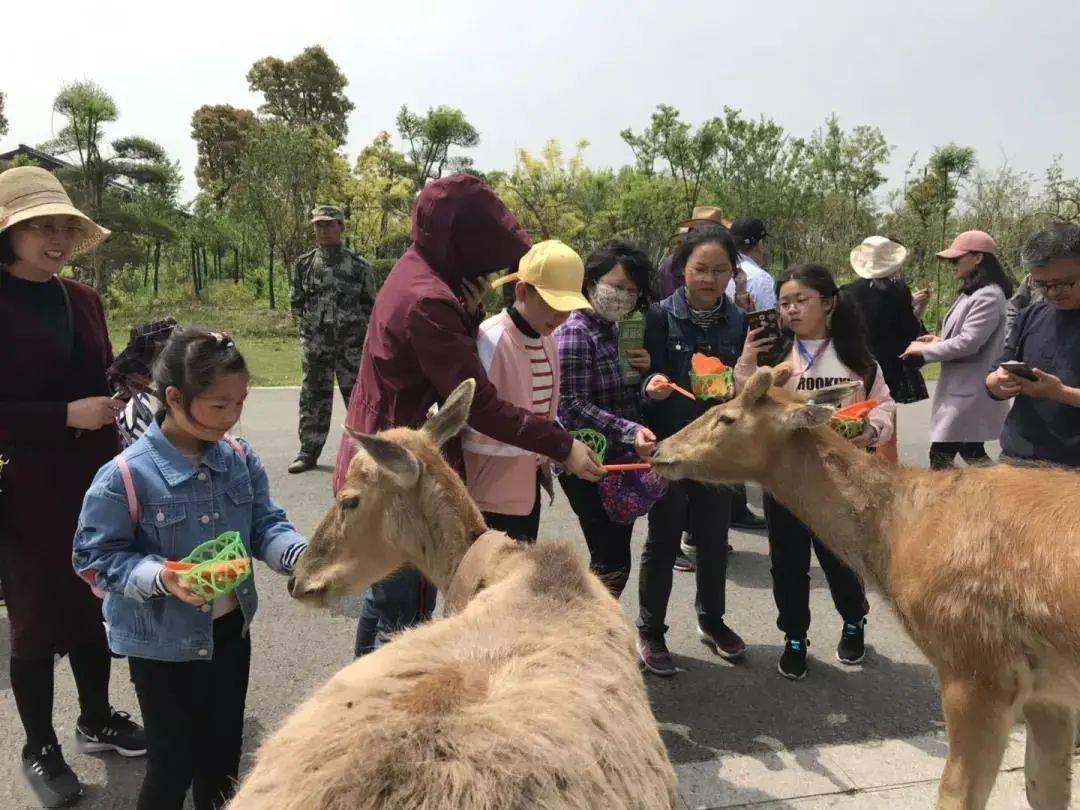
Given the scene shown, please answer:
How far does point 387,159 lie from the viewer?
31.2 metres

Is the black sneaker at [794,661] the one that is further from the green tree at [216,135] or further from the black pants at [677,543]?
the green tree at [216,135]

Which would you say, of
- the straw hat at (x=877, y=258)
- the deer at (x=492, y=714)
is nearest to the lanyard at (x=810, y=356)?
the deer at (x=492, y=714)

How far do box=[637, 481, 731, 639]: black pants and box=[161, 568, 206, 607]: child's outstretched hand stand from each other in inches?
95.4

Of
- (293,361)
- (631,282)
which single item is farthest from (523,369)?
(293,361)

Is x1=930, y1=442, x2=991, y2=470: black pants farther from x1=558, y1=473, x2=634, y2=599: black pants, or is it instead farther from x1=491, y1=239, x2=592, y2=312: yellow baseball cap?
x1=491, y1=239, x2=592, y2=312: yellow baseball cap

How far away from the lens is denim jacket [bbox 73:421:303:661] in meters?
2.38

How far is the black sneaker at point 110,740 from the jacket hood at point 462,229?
7.87 ft

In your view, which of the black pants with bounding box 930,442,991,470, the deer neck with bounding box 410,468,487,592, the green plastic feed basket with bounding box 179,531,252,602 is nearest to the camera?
the green plastic feed basket with bounding box 179,531,252,602

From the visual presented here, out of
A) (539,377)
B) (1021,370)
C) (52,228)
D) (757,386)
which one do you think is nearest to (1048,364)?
(1021,370)

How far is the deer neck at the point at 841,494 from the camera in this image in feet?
10.8

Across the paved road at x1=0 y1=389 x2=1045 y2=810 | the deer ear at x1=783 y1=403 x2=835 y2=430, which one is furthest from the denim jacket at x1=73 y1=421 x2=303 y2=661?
the deer ear at x1=783 y1=403 x2=835 y2=430

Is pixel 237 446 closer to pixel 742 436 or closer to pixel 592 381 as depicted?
pixel 592 381

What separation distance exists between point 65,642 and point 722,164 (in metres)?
28.7

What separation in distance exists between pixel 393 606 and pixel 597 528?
1300mm
